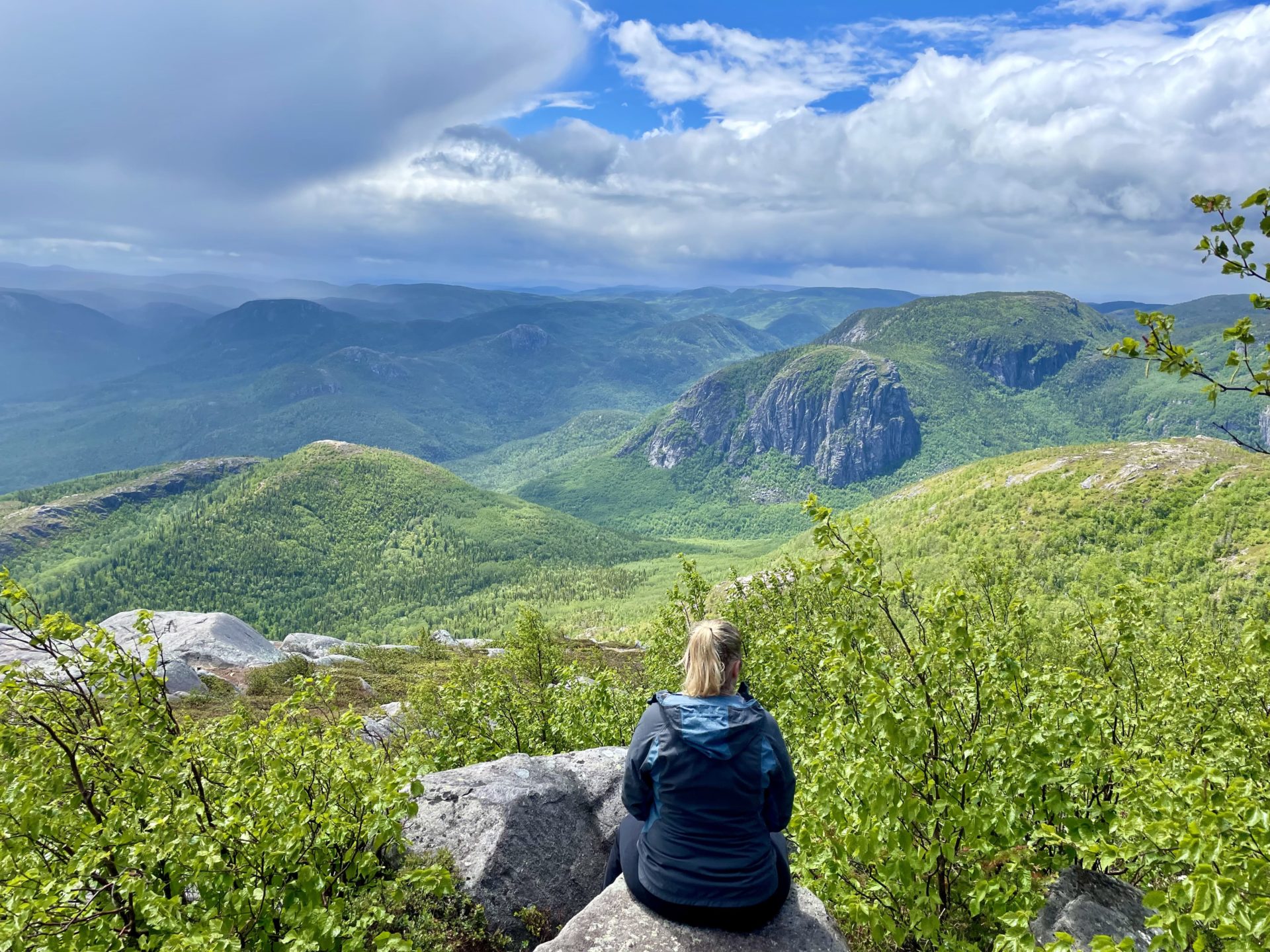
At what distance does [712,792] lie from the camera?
8102 mm

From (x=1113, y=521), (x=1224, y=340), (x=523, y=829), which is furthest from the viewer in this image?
(x=1113, y=521)

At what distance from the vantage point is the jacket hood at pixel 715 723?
8008 mm

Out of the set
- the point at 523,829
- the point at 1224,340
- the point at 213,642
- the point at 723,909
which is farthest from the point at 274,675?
the point at 1224,340

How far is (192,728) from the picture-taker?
11.5 meters

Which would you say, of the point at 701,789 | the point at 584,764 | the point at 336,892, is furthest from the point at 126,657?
the point at 584,764

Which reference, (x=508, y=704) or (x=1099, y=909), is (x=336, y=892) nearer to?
(x=1099, y=909)

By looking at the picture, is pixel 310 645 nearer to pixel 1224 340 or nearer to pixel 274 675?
pixel 274 675

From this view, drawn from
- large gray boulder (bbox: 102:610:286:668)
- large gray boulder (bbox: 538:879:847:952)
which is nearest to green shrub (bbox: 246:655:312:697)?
large gray boulder (bbox: 102:610:286:668)

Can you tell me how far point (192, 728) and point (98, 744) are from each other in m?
1.39

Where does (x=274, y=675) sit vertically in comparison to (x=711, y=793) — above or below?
below

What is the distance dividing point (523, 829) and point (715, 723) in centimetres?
873

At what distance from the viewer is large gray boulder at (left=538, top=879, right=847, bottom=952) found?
27.8 feet

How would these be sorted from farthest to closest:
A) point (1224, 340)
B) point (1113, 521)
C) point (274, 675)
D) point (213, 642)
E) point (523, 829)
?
point (1113, 521)
point (213, 642)
point (274, 675)
point (523, 829)
point (1224, 340)

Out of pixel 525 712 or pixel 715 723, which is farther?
pixel 525 712
